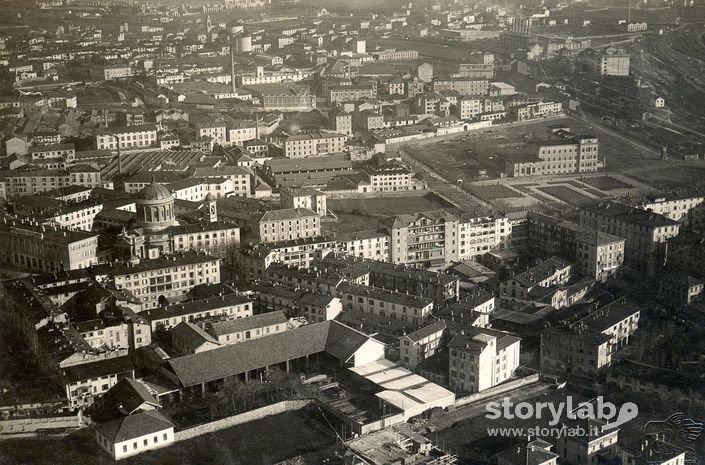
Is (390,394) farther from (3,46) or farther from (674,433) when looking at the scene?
(3,46)

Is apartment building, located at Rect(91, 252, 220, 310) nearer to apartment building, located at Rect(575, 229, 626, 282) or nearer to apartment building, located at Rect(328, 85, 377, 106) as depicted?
apartment building, located at Rect(575, 229, 626, 282)

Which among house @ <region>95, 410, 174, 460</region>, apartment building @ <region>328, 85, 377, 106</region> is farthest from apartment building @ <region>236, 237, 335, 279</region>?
apartment building @ <region>328, 85, 377, 106</region>

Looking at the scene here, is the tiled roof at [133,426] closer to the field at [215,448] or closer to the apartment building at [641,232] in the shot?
the field at [215,448]

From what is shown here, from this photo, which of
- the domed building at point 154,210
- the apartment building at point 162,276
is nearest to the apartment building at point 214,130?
the domed building at point 154,210

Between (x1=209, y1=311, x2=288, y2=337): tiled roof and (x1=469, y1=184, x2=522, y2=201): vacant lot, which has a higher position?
(x1=209, y1=311, x2=288, y2=337): tiled roof

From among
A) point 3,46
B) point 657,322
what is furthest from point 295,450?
point 3,46

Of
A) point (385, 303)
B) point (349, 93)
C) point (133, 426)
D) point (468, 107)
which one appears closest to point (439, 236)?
point (385, 303)

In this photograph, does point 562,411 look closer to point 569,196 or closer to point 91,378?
point 91,378
